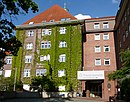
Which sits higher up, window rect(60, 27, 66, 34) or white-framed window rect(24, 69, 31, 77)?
window rect(60, 27, 66, 34)

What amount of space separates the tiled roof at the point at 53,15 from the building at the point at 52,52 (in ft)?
1.65

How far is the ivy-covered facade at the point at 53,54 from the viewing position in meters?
43.0

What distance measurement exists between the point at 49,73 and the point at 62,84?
3.72 meters

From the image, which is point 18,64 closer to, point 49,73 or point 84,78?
point 49,73

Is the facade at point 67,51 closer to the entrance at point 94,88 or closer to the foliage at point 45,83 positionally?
the entrance at point 94,88

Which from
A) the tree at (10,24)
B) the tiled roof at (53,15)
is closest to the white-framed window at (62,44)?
the tiled roof at (53,15)

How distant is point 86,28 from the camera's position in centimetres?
4806

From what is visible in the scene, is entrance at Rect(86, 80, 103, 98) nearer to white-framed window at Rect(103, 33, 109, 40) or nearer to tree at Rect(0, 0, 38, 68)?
white-framed window at Rect(103, 33, 109, 40)

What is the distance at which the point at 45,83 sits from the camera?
39.2 metres

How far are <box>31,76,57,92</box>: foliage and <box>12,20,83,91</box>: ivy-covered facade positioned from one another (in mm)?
1698

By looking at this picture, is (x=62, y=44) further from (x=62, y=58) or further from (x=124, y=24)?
(x=124, y=24)

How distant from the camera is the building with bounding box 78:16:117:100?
43.7 m

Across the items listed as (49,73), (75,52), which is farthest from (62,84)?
(75,52)

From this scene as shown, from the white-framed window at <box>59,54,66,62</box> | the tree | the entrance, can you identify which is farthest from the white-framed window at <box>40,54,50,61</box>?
the tree
